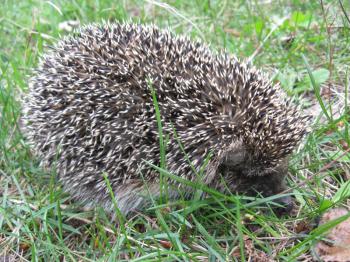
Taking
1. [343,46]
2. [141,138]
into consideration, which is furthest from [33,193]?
[343,46]

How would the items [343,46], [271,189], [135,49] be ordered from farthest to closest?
1. [343,46]
2. [135,49]
3. [271,189]

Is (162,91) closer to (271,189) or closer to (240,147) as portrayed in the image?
(240,147)

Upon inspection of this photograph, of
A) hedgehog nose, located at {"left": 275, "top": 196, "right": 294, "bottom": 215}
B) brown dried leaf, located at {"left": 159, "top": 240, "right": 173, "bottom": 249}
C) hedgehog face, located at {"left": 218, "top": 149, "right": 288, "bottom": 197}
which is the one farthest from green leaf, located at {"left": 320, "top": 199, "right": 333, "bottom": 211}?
brown dried leaf, located at {"left": 159, "top": 240, "right": 173, "bottom": 249}

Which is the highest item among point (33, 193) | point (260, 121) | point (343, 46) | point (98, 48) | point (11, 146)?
point (343, 46)

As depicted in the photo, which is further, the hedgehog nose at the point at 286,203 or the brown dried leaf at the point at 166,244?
the hedgehog nose at the point at 286,203

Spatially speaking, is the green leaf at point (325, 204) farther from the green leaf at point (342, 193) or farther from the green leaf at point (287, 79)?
the green leaf at point (287, 79)

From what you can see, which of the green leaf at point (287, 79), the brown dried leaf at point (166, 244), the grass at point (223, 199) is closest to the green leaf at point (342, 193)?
the grass at point (223, 199)

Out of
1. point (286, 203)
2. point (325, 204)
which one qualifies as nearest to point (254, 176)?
point (286, 203)
